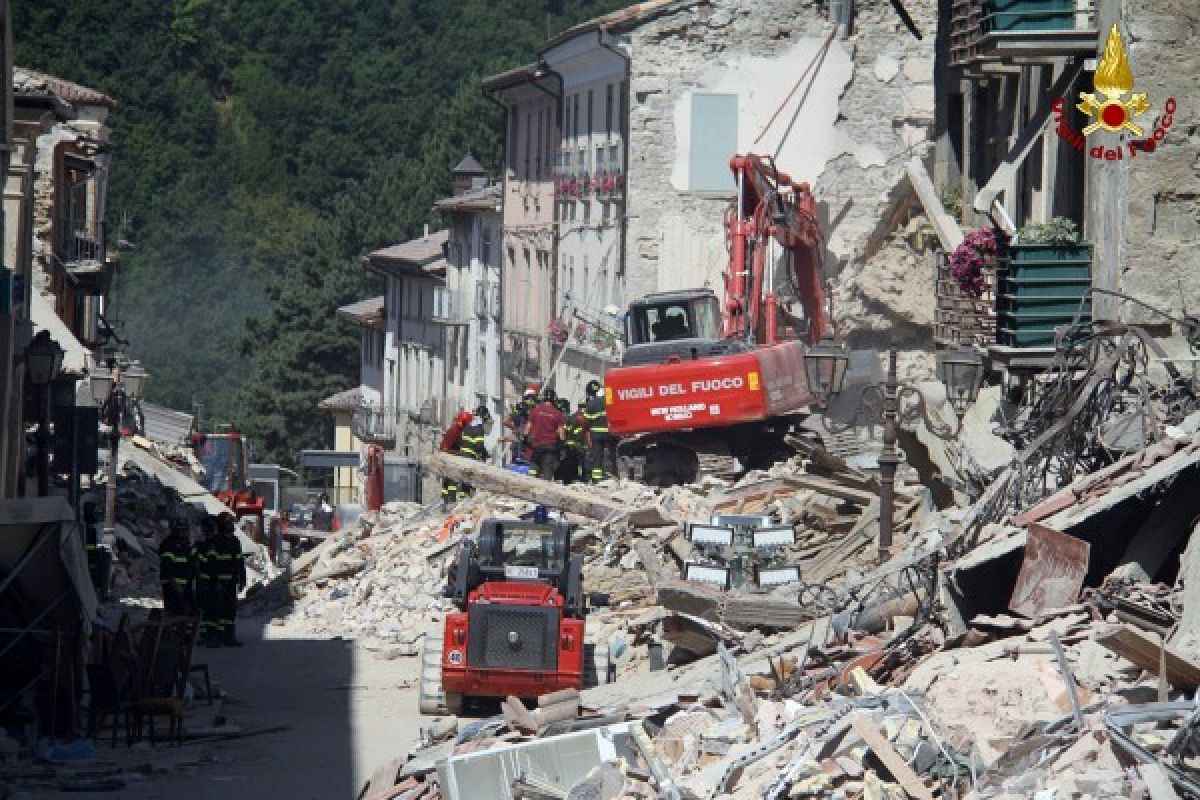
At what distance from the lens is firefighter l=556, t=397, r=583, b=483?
115 feet

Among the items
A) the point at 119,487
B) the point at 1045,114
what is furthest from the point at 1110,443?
the point at 119,487

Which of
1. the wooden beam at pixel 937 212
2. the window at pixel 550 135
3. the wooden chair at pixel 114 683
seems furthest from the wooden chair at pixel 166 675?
the window at pixel 550 135

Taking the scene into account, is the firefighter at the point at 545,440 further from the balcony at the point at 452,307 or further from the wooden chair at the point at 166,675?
the balcony at the point at 452,307

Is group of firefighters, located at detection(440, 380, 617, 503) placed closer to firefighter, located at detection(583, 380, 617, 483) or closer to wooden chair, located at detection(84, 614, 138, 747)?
firefighter, located at detection(583, 380, 617, 483)

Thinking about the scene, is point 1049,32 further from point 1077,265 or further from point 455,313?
point 455,313

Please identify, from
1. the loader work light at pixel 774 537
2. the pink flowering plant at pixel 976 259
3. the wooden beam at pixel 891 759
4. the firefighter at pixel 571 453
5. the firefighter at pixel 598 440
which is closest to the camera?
the wooden beam at pixel 891 759

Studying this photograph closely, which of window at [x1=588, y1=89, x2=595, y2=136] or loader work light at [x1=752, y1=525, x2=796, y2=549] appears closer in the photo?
loader work light at [x1=752, y1=525, x2=796, y2=549]

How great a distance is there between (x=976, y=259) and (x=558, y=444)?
1207 cm

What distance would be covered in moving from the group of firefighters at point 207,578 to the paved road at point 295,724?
0.34m

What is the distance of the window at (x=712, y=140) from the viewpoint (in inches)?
1631

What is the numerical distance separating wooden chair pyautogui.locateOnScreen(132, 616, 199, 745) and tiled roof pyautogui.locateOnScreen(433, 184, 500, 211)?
36920 mm

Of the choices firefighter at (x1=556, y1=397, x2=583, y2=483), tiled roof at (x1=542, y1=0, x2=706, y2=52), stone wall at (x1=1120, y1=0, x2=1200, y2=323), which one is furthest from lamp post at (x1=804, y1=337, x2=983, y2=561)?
tiled roof at (x1=542, y1=0, x2=706, y2=52)

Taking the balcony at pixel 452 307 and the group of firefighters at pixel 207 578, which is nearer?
the group of firefighters at pixel 207 578

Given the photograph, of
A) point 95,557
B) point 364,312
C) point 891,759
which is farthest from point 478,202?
point 891,759
